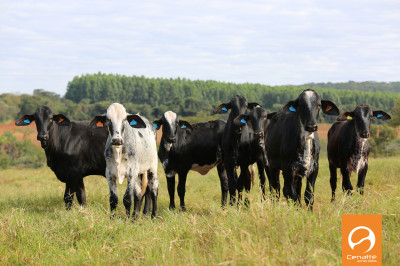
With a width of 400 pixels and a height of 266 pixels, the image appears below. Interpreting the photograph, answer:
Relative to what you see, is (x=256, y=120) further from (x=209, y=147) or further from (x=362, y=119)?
(x=362, y=119)

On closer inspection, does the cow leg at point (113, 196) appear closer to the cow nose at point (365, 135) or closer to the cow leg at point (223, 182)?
the cow leg at point (223, 182)

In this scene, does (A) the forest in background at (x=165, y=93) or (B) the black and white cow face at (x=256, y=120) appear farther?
(A) the forest in background at (x=165, y=93)

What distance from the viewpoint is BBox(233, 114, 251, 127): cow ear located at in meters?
9.39

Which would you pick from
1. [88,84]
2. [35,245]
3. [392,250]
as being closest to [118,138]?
[35,245]

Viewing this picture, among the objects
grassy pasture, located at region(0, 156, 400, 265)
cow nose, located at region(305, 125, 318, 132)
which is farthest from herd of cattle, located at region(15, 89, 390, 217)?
grassy pasture, located at region(0, 156, 400, 265)

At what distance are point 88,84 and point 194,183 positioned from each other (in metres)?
158

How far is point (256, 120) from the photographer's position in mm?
9289

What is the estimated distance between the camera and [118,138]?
7.89 meters

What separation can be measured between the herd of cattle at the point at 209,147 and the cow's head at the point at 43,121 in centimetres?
2

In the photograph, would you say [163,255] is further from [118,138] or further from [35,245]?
[118,138]

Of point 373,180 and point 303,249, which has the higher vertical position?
point 303,249

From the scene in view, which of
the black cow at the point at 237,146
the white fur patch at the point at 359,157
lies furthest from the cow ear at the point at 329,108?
the white fur patch at the point at 359,157

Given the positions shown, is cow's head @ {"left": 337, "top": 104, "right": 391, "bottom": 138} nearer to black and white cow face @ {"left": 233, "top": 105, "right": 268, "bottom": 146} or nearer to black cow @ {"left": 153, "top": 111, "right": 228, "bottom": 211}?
black and white cow face @ {"left": 233, "top": 105, "right": 268, "bottom": 146}

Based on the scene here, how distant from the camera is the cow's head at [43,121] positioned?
372 inches
